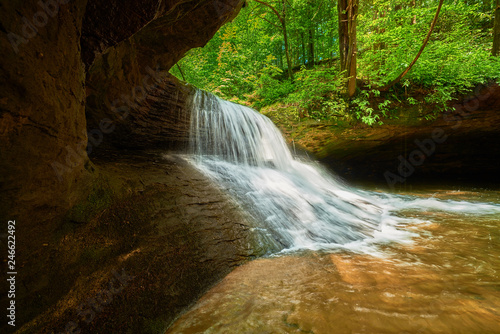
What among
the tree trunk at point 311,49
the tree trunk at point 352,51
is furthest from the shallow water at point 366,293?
the tree trunk at point 311,49

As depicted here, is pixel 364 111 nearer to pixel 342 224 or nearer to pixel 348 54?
pixel 348 54

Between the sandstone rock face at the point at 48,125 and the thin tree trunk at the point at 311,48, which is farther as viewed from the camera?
the thin tree trunk at the point at 311,48

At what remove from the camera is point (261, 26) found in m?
11.4

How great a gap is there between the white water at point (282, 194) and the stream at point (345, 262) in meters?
0.03

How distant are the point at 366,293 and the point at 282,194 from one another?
107 inches

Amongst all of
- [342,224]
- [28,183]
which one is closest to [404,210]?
[342,224]

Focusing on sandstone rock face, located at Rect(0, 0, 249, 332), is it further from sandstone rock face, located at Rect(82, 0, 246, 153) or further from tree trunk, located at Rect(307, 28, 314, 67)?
tree trunk, located at Rect(307, 28, 314, 67)

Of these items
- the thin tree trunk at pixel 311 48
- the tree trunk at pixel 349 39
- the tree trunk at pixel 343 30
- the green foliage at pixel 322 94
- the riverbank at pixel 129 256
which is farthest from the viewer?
the thin tree trunk at pixel 311 48

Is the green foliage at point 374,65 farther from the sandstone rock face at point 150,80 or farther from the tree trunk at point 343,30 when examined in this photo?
the sandstone rock face at point 150,80

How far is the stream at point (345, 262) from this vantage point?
1.53 metres

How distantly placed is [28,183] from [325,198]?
5101 millimetres

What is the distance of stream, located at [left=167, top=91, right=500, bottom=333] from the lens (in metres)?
1.53

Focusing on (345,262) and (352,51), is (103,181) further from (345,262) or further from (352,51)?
(352,51)

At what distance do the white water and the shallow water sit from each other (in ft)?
1.90
